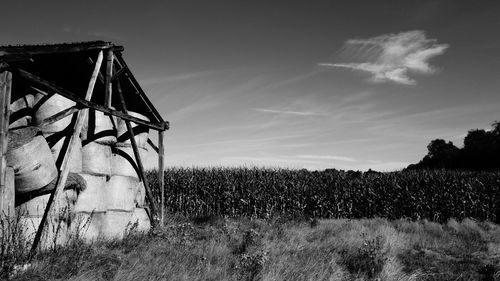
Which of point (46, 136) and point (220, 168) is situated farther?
point (220, 168)

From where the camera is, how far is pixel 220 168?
19.3 m

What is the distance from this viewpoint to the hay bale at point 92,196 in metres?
7.59

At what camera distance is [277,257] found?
753 cm

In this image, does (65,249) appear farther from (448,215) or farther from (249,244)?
(448,215)

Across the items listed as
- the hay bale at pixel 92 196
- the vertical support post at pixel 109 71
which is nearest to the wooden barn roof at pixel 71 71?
the vertical support post at pixel 109 71

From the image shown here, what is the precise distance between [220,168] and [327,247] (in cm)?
1092

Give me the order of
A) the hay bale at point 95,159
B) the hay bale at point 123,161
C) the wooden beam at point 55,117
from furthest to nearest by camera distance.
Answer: the hay bale at point 123,161 → the hay bale at point 95,159 → the wooden beam at point 55,117

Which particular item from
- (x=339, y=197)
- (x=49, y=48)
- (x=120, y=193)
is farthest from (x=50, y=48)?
(x=339, y=197)

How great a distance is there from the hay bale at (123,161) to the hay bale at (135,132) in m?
0.20

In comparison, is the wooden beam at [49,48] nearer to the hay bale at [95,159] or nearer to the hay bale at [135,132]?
the hay bale at [135,132]

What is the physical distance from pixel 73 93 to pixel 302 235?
24.6ft

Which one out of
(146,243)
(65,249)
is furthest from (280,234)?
(65,249)

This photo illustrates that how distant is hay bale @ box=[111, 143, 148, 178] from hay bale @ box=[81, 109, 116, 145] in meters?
0.31

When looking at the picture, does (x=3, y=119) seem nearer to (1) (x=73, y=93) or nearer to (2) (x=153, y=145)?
(1) (x=73, y=93)
